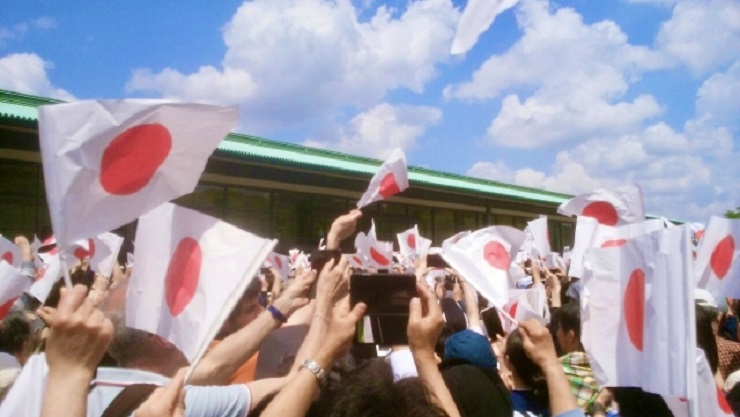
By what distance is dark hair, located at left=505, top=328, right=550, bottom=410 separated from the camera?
281 cm

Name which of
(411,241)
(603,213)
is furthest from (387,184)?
(411,241)

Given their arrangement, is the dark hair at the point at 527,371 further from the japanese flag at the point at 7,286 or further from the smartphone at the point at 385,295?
the japanese flag at the point at 7,286

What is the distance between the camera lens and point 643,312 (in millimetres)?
2027

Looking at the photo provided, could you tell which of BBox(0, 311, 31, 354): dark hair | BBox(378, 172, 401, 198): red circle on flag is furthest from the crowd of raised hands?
BBox(378, 172, 401, 198): red circle on flag

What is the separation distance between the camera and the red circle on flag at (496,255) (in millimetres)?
4277

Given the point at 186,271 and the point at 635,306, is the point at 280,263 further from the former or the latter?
the point at 635,306

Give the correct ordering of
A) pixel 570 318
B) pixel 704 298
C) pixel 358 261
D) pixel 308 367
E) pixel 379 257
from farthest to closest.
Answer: pixel 358 261, pixel 379 257, pixel 570 318, pixel 704 298, pixel 308 367

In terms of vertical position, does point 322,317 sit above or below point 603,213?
below

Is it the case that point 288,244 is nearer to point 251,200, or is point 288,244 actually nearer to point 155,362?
point 251,200

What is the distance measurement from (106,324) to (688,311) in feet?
4.50

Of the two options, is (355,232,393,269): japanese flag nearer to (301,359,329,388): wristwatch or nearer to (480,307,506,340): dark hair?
(480,307,506,340): dark hair

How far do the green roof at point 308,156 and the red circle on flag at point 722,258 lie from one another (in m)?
9.56

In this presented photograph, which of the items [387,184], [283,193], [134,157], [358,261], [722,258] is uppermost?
[283,193]

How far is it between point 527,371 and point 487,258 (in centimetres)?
149
